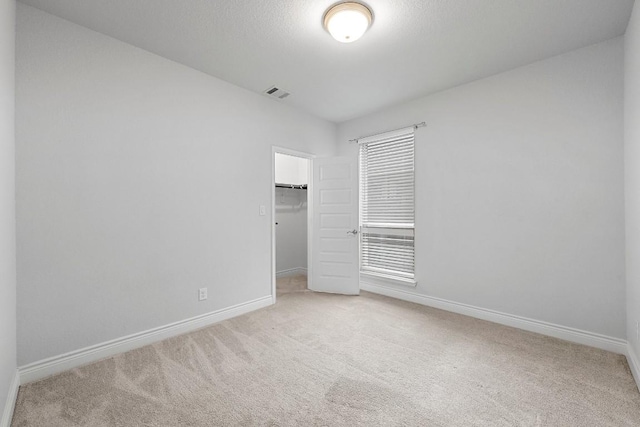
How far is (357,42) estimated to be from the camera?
8.12ft

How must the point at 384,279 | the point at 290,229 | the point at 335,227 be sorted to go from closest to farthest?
the point at 384,279, the point at 335,227, the point at 290,229

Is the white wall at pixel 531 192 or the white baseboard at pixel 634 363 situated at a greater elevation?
the white wall at pixel 531 192

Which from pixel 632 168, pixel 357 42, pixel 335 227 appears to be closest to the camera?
pixel 632 168

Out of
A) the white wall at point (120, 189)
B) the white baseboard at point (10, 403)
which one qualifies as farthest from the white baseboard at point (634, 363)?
the white baseboard at point (10, 403)

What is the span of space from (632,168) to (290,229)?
4386 millimetres

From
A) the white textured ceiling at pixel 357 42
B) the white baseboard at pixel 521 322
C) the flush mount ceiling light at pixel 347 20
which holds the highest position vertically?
the white textured ceiling at pixel 357 42

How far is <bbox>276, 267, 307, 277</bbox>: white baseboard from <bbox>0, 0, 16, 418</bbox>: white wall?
11.6ft

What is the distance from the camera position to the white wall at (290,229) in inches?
204

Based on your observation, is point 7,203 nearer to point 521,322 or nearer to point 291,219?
point 291,219

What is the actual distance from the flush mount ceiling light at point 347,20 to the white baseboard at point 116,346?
2911 mm

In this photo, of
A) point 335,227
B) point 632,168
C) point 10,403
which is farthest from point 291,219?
point 632,168

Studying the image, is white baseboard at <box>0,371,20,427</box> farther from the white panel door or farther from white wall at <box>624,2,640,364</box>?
white wall at <box>624,2,640,364</box>

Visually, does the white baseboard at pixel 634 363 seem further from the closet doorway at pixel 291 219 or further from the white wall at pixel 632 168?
the closet doorway at pixel 291 219

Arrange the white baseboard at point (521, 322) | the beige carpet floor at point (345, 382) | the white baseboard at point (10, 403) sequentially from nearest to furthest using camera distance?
the white baseboard at point (10, 403), the beige carpet floor at point (345, 382), the white baseboard at point (521, 322)
